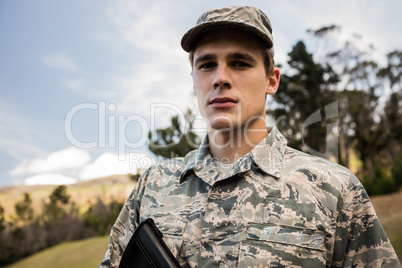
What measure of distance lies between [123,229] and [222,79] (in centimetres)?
112

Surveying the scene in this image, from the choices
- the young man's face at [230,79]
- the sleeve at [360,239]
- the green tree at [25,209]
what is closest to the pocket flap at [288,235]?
the sleeve at [360,239]

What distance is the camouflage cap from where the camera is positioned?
179cm

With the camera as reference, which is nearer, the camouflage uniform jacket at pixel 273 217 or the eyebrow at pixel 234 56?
the camouflage uniform jacket at pixel 273 217

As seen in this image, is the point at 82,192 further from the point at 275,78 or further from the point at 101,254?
the point at 275,78

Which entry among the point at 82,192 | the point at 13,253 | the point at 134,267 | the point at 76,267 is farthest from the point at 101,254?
the point at 134,267

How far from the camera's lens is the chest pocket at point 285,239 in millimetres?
1516

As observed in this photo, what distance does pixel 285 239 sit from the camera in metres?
1.56

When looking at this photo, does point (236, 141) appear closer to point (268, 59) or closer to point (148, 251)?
point (268, 59)

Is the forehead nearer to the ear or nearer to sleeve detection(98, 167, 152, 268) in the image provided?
the ear

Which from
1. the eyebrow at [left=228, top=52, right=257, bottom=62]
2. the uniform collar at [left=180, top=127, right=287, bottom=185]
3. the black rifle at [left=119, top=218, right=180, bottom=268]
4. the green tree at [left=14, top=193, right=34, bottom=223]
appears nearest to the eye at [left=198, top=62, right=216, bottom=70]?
the eyebrow at [left=228, top=52, right=257, bottom=62]

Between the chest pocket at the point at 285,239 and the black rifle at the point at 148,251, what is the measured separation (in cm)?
38

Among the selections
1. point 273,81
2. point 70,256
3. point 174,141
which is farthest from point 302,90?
point 273,81

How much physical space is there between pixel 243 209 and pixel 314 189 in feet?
1.30

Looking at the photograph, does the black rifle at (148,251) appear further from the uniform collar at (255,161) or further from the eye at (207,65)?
the eye at (207,65)
